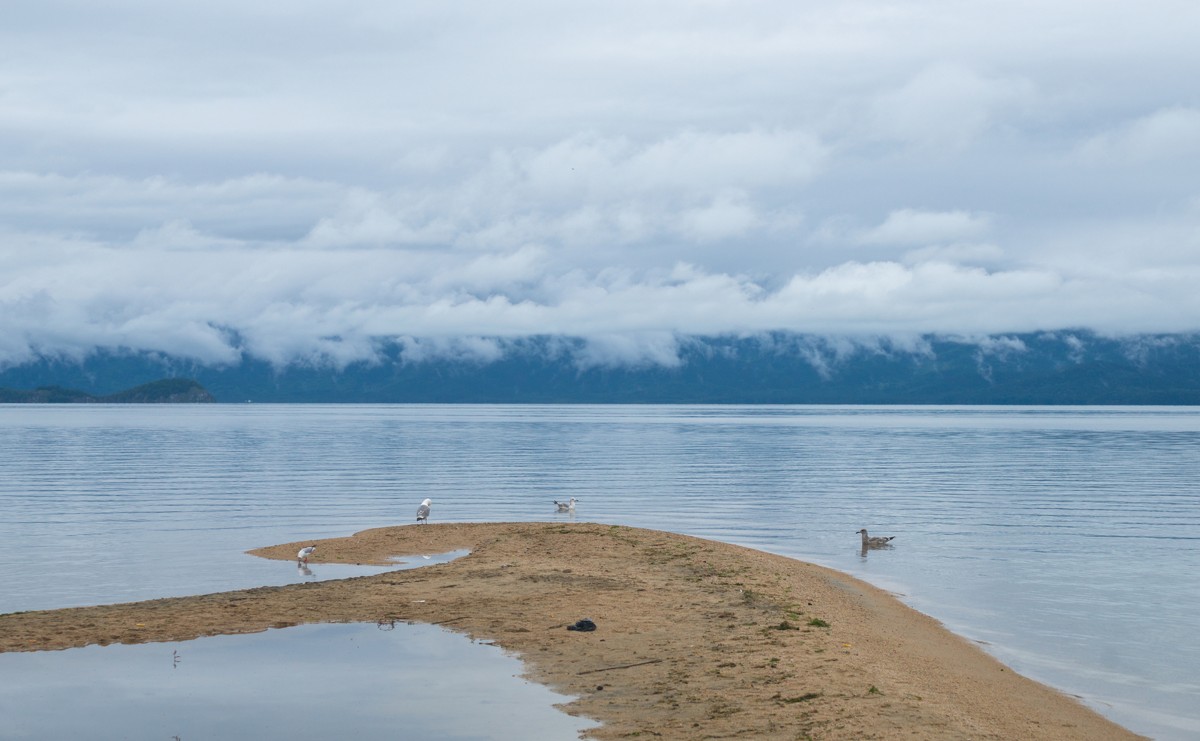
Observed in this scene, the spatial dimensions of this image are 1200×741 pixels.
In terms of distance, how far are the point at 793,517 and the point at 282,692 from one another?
3723 cm

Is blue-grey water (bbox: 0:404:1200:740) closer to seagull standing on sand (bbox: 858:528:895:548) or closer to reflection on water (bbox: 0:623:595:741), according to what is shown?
seagull standing on sand (bbox: 858:528:895:548)

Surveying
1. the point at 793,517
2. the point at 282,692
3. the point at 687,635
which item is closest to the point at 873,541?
the point at 793,517

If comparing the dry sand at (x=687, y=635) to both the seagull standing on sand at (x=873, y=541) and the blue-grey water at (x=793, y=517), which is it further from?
the seagull standing on sand at (x=873, y=541)

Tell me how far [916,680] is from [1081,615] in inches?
421

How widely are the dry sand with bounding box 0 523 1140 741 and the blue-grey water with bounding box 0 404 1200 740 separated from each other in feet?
6.73

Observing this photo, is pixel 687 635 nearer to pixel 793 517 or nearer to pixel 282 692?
pixel 282 692

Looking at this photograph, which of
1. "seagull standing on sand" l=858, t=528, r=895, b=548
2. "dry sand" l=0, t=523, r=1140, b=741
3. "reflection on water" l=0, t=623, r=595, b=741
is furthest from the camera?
"seagull standing on sand" l=858, t=528, r=895, b=548

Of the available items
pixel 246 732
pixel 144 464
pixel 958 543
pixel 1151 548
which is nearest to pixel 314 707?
pixel 246 732

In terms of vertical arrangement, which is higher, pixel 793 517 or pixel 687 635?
pixel 687 635

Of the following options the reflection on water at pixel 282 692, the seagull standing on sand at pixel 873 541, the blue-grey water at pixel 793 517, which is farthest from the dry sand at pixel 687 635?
the seagull standing on sand at pixel 873 541

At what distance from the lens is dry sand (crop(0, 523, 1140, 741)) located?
16859 millimetres

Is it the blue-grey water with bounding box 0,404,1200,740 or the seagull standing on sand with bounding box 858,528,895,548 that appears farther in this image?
the seagull standing on sand with bounding box 858,528,895,548

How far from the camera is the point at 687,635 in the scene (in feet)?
73.6

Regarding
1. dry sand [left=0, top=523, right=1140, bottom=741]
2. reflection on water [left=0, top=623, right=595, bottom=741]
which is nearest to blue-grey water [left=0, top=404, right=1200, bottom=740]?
dry sand [left=0, top=523, right=1140, bottom=741]
